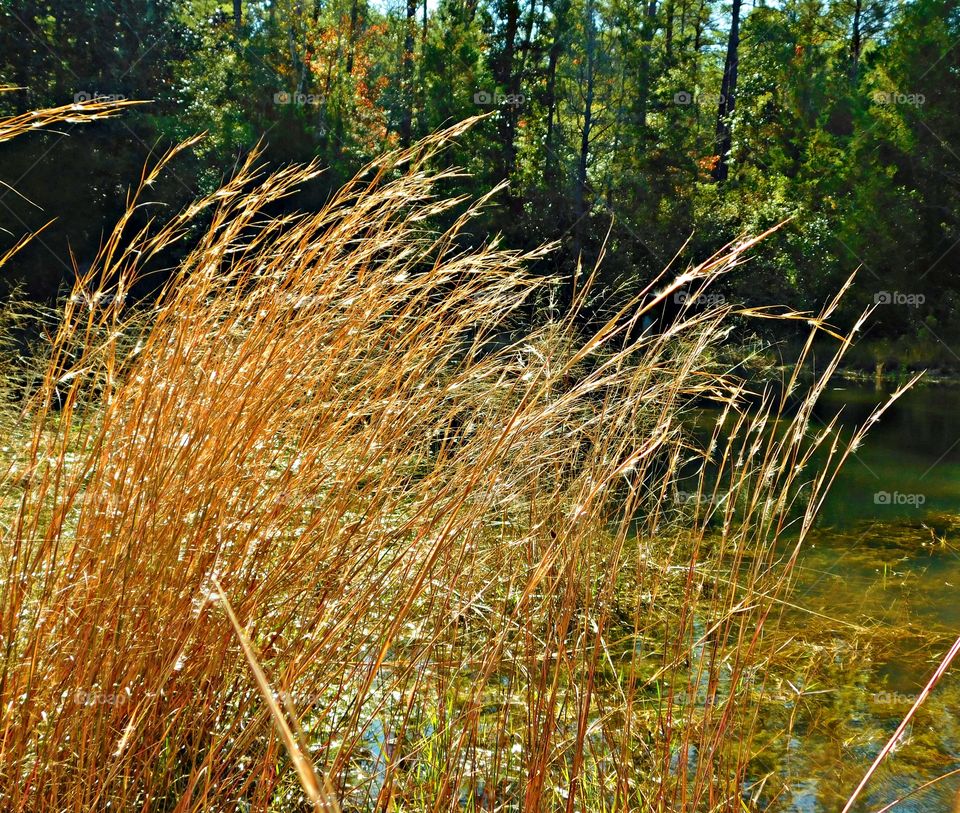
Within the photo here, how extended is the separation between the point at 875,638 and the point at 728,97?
18.9 metres

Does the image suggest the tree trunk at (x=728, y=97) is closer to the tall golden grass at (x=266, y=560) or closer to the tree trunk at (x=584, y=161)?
the tree trunk at (x=584, y=161)

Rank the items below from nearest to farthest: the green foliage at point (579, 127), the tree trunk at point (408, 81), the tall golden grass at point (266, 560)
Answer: the tall golden grass at point (266, 560) → the green foliage at point (579, 127) → the tree trunk at point (408, 81)

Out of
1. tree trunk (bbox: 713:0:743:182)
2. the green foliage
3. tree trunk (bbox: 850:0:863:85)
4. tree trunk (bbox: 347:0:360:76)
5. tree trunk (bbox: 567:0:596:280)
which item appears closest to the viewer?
the green foliage

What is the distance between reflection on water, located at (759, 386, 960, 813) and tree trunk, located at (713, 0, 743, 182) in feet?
45.1

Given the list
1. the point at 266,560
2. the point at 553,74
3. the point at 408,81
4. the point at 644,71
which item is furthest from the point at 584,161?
the point at 266,560

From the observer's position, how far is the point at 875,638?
3.78m

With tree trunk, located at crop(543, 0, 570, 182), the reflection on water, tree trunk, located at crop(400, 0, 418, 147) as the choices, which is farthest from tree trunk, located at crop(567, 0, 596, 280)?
the reflection on water

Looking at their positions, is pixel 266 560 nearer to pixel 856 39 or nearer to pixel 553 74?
pixel 553 74

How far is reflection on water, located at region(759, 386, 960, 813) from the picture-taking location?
267 centimetres

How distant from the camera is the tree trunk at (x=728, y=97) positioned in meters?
19.2

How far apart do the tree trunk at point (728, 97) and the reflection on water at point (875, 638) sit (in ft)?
45.1

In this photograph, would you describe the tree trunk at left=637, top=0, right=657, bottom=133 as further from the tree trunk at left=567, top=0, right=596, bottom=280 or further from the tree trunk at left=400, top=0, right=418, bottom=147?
the tree trunk at left=400, top=0, right=418, bottom=147

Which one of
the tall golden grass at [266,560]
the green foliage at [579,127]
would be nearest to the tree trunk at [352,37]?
the green foliage at [579,127]

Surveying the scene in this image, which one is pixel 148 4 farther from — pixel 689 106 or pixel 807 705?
pixel 807 705
